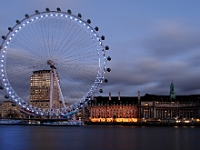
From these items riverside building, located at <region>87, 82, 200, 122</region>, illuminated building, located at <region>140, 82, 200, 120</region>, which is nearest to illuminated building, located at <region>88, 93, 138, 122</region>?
riverside building, located at <region>87, 82, 200, 122</region>

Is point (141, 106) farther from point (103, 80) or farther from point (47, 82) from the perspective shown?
point (103, 80)

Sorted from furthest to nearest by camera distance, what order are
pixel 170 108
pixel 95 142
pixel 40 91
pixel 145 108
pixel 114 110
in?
pixel 114 110 < pixel 170 108 < pixel 145 108 < pixel 40 91 < pixel 95 142

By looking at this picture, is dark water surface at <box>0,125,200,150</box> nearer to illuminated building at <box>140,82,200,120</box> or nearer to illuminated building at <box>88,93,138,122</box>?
illuminated building at <box>140,82,200,120</box>

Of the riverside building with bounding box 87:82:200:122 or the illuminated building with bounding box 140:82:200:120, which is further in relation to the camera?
the riverside building with bounding box 87:82:200:122

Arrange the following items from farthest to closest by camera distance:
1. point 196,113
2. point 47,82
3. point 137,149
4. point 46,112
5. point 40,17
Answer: point 196,113, point 47,82, point 46,112, point 40,17, point 137,149

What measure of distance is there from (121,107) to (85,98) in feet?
319

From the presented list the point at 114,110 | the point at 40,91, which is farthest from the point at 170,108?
the point at 40,91

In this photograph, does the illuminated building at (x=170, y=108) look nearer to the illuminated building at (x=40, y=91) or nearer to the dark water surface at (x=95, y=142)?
the illuminated building at (x=40, y=91)

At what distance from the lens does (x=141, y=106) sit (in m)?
144

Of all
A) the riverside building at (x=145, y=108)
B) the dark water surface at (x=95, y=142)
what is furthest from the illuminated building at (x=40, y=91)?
the dark water surface at (x=95, y=142)

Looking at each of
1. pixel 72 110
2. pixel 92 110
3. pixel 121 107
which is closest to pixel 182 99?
pixel 121 107

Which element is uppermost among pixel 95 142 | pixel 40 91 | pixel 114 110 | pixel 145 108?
pixel 40 91

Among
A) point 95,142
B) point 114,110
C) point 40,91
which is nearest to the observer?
point 95,142

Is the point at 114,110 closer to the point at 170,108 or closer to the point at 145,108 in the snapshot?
the point at 145,108
